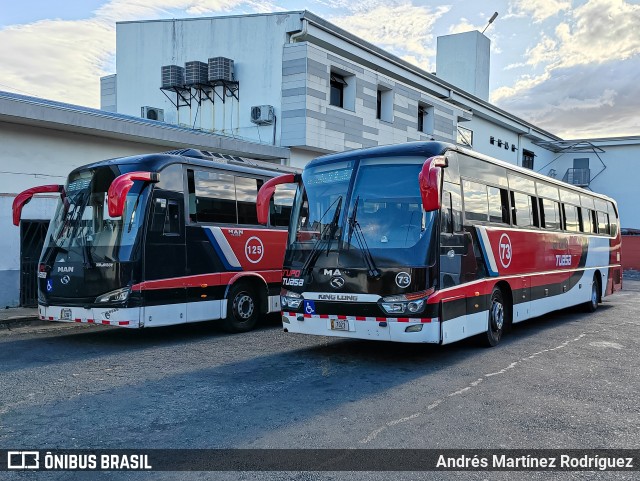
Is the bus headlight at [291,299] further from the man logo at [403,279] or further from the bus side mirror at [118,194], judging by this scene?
the bus side mirror at [118,194]

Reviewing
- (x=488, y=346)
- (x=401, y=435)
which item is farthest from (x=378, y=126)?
(x=401, y=435)

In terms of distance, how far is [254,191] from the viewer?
1227 cm

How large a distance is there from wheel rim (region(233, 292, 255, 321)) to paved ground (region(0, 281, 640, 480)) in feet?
2.52

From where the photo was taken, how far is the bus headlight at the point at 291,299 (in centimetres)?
876

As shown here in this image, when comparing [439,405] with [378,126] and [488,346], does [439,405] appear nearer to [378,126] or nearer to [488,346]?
[488,346]

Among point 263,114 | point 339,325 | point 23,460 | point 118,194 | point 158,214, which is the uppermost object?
point 263,114

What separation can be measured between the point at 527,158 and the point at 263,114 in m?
27.3

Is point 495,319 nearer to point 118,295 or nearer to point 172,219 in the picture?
point 172,219

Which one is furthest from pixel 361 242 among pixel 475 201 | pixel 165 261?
pixel 165 261

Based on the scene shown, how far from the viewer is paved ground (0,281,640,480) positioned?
17.3 feet

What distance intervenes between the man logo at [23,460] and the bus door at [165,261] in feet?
15.6

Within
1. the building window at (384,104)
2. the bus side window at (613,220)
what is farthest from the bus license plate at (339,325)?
the building window at (384,104)

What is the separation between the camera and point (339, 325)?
8.34 meters

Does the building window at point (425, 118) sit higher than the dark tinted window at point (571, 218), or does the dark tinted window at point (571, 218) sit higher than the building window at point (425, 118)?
the building window at point (425, 118)
